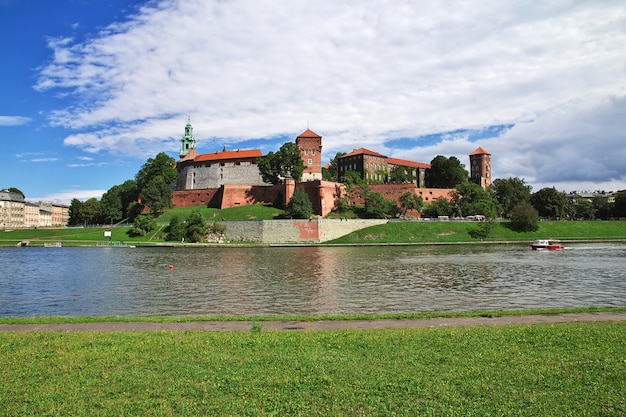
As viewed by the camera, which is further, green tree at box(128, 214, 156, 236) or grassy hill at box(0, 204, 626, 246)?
green tree at box(128, 214, 156, 236)

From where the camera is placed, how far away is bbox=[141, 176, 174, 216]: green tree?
218 ft

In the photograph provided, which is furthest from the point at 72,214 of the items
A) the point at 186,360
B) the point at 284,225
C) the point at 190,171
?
the point at 186,360

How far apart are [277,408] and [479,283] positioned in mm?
17124

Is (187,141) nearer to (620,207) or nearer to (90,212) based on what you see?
(90,212)

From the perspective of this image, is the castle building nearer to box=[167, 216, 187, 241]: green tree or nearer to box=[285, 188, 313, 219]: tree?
box=[285, 188, 313, 219]: tree

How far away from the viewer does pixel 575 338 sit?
7.59 m

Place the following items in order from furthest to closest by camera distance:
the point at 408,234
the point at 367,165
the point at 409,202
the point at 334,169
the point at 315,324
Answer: the point at 334,169 < the point at 367,165 < the point at 409,202 < the point at 408,234 < the point at 315,324

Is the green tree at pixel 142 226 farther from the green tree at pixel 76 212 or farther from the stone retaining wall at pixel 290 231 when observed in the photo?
the green tree at pixel 76 212

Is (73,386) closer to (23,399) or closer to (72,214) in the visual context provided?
(23,399)

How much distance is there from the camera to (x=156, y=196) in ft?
218

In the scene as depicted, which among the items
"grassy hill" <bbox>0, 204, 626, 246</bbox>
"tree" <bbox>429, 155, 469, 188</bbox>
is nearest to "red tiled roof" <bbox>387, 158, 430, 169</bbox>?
"tree" <bbox>429, 155, 469, 188</bbox>

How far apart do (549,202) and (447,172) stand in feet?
57.5

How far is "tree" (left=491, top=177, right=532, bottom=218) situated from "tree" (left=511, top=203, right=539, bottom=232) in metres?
13.6

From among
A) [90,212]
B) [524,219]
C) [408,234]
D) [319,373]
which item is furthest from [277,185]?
[319,373]
